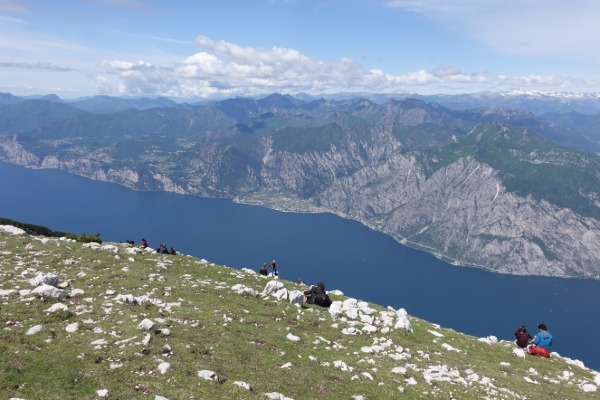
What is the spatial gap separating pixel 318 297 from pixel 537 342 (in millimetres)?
17964

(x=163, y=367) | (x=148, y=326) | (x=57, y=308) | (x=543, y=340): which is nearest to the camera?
(x=163, y=367)

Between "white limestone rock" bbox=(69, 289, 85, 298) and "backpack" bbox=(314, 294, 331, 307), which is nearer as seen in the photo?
"white limestone rock" bbox=(69, 289, 85, 298)

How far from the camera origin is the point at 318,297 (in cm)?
3428

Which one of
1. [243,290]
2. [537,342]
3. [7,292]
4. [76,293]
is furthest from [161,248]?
[537,342]

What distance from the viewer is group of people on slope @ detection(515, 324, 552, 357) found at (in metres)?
30.1

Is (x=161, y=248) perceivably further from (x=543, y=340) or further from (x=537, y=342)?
(x=543, y=340)

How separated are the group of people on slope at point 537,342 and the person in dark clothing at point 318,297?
1560 centimetres

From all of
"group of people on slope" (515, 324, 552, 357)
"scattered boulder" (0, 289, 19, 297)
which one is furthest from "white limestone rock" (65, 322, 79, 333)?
"group of people on slope" (515, 324, 552, 357)

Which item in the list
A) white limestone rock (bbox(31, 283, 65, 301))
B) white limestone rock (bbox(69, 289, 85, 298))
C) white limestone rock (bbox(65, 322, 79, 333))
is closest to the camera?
white limestone rock (bbox(65, 322, 79, 333))

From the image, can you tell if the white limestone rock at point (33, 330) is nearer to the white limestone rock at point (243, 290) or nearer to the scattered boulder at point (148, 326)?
the scattered boulder at point (148, 326)

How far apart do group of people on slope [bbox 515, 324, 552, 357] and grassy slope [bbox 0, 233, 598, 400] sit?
96cm

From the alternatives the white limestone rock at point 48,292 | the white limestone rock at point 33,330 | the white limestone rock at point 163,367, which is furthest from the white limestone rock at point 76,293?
the white limestone rock at point 163,367

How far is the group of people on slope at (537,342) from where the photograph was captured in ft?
98.6

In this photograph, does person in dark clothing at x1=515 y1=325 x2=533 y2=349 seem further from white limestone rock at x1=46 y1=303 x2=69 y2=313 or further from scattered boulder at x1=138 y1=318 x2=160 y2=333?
A: white limestone rock at x1=46 y1=303 x2=69 y2=313
